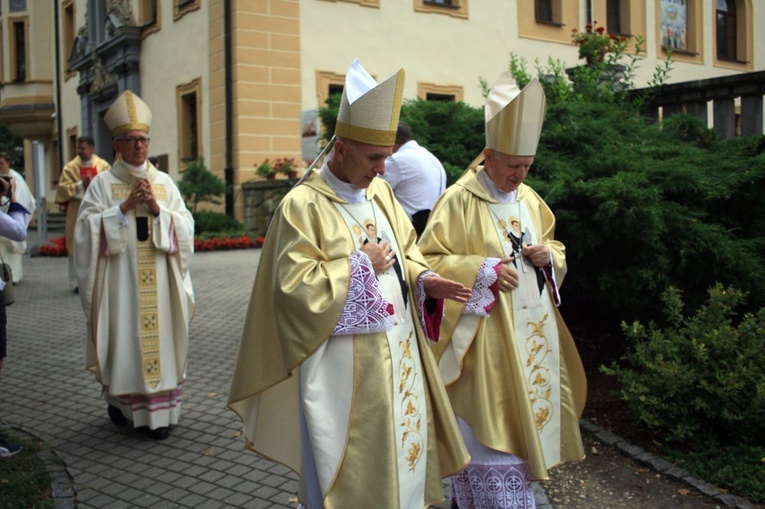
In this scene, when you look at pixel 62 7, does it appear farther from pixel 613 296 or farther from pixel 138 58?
pixel 613 296

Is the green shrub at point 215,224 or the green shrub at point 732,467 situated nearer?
the green shrub at point 732,467

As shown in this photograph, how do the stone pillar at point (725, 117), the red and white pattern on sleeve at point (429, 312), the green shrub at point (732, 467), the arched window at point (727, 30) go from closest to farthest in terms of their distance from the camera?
the red and white pattern on sleeve at point (429, 312), the green shrub at point (732, 467), the stone pillar at point (725, 117), the arched window at point (727, 30)

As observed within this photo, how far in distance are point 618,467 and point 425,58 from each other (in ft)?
55.0

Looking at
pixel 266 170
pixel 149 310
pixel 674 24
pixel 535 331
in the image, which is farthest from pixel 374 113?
pixel 674 24

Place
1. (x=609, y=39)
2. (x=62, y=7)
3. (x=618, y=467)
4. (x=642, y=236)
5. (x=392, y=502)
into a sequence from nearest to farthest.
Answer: (x=392, y=502) → (x=618, y=467) → (x=642, y=236) → (x=609, y=39) → (x=62, y=7)

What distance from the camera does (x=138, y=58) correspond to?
2208 centimetres

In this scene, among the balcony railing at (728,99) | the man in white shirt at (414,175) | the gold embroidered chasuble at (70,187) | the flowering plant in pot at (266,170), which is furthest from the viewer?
the flowering plant in pot at (266,170)

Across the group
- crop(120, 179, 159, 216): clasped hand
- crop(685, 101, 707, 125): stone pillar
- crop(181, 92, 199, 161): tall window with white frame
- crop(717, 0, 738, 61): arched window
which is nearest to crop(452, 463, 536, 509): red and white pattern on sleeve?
crop(120, 179, 159, 216): clasped hand

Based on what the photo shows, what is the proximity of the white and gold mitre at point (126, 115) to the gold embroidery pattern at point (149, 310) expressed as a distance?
2.11ft

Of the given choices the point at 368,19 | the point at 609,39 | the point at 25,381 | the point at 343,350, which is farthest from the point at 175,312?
the point at 368,19

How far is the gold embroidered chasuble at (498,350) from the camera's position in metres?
3.72

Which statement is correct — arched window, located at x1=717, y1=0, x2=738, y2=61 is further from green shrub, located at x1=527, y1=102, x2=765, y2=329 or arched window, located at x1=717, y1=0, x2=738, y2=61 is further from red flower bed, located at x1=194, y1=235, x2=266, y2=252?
green shrub, located at x1=527, y1=102, x2=765, y2=329

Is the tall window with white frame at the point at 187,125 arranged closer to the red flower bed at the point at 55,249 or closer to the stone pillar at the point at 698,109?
the red flower bed at the point at 55,249

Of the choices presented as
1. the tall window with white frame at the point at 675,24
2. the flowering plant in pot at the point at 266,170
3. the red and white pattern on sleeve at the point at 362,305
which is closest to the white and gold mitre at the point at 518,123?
the red and white pattern on sleeve at the point at 362,305
